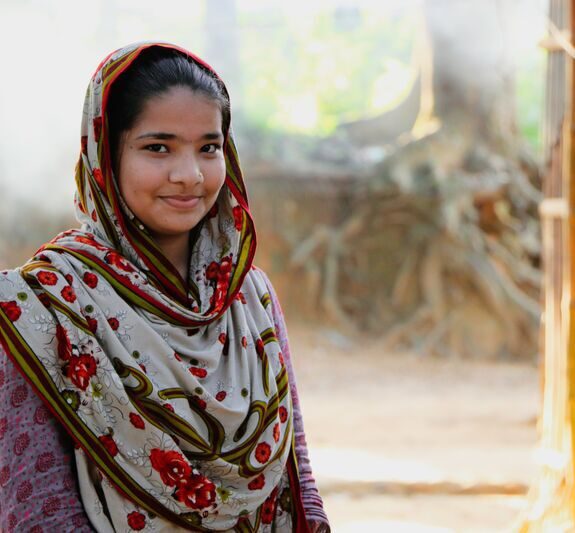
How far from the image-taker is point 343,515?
442 centimetres

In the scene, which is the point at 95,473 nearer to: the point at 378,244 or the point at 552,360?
the point at 552,360

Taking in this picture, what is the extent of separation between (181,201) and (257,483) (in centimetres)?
48

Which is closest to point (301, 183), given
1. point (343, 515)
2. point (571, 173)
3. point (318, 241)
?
point (318, 241)

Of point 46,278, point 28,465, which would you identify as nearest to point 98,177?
point 46,278

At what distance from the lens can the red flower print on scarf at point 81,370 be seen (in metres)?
1.36

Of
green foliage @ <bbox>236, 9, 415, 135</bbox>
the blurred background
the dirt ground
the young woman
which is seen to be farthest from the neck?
green foliage @ <bbox>236, 9, 415, 135</bbox>

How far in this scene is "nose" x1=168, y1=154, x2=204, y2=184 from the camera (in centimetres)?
148

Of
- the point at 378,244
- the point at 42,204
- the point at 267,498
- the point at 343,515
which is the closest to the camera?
the point at 267,498

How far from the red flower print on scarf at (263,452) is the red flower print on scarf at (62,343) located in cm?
35

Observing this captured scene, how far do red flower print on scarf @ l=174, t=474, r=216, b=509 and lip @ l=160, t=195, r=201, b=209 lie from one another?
0.43m

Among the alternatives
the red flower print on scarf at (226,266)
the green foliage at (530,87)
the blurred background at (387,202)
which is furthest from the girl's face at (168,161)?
the green foliage at (530,87)

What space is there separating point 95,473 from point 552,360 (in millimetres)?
2819

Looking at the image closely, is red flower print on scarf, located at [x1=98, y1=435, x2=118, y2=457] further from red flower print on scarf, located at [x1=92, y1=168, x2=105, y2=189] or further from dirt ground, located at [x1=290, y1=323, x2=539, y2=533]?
dirt ground, located at [x1=290, y1=323, x2=539, y2=533]

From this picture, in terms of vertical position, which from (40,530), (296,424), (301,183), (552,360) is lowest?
(40,530)
